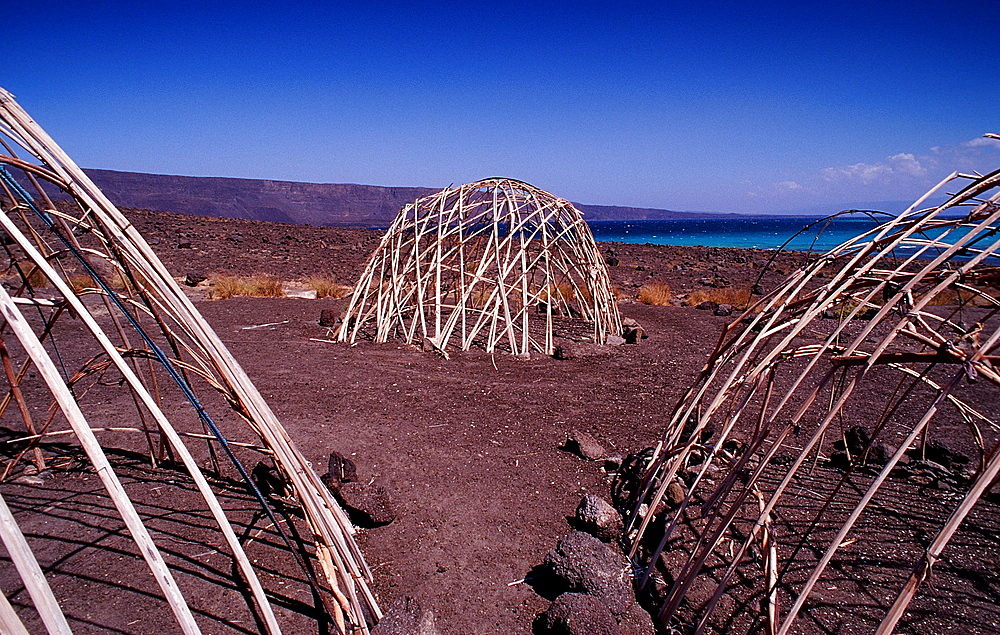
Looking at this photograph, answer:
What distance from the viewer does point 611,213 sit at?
570 ft

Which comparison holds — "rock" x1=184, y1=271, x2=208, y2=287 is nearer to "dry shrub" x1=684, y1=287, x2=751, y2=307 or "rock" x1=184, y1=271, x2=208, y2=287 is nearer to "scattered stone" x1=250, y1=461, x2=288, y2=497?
"scattered stone" x1=250, y1=461, x2=288, y2=497

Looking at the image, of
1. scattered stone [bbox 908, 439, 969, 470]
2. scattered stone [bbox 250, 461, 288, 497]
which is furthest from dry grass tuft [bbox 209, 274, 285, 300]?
scattered stone [bbox 908, 439, 969, 470]

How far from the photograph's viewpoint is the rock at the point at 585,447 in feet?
13.9

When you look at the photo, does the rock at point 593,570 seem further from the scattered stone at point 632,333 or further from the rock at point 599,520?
the scattered stone at point 632,333

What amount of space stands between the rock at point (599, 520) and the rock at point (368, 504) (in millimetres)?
1111

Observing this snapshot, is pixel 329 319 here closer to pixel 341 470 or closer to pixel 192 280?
pixel 341 470

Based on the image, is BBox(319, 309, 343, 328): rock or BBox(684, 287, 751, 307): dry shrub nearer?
BBox(319, 309, 343, 328): rock

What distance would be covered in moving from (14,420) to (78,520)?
216cm

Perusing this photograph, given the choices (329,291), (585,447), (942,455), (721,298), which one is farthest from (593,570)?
(721,298)

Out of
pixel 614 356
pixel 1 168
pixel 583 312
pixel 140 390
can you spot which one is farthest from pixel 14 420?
pixel 583 312

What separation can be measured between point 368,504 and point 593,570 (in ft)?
4.48

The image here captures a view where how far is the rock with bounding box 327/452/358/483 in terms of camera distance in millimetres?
3646

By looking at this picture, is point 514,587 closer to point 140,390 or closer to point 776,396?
point 140,390

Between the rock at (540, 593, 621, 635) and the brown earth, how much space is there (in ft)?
0.67
